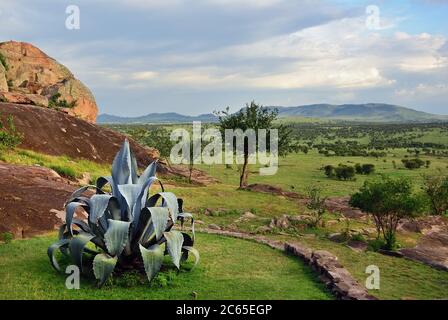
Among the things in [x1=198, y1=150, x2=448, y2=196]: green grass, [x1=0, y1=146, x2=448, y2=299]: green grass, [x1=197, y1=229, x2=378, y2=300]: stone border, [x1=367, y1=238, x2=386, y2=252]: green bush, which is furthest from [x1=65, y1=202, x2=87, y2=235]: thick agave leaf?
[x1=198, y1=150, x2=448, y2=196]: green grass

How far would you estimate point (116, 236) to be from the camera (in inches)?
360

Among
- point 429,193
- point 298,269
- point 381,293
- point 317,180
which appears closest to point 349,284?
point 381,293

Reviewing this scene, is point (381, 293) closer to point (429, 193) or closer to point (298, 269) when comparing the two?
point (298, 269)

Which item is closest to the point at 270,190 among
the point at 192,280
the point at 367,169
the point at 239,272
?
the point at 367,169

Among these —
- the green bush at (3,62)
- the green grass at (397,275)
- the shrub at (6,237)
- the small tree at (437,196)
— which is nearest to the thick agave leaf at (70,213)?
the shrub at (6,237)

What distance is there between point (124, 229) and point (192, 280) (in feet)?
6.61

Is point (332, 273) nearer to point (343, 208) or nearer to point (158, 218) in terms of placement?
point (158, 218)

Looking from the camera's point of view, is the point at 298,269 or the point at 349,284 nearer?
the point at 349,284

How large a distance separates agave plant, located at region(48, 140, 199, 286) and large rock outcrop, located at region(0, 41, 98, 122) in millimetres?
38259

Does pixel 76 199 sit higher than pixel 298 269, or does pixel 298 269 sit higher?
pixel 76 199

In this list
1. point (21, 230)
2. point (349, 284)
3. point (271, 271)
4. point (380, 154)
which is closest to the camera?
point (349, 284)

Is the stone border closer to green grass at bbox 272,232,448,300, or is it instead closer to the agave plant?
green grass at bbox 272,232,448,300
